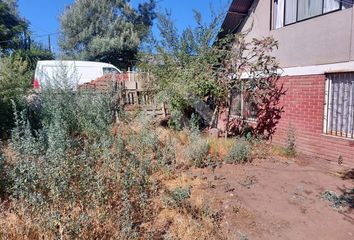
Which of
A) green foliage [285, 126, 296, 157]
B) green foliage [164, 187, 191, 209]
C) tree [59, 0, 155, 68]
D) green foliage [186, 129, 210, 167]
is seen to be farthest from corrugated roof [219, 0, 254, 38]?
tree [59, 0, 155, 68]

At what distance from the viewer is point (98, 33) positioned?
24734 mm

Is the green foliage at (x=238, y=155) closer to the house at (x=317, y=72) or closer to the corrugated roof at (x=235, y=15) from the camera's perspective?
the house at (x=317, y=72)

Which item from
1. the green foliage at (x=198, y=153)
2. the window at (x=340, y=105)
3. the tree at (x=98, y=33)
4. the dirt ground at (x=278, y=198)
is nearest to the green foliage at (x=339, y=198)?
the dirt ground at (x=278, y=198)

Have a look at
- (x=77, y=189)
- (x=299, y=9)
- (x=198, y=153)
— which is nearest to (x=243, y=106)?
(x=299, y=9)

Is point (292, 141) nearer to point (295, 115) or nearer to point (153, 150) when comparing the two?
point (295, 115)

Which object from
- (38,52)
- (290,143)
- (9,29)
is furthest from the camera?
(38,52)

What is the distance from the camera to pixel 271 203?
451cm

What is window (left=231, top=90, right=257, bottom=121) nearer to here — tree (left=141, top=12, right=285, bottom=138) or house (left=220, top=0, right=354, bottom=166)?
tree (left=141, top=12, right=285, bottom=138)

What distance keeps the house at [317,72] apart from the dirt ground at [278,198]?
0.71 meters

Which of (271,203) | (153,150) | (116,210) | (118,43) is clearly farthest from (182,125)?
(118,43)

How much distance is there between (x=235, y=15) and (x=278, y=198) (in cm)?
686

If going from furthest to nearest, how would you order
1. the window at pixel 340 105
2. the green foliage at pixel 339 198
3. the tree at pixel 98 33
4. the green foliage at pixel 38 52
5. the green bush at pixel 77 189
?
1. the green foliage at pixel 38 52
2. the tree at pixel 98 33
3. the window at pixel 340 105
4. the green foliage at pixel 339 198
5. the green bush at pixel 77 189

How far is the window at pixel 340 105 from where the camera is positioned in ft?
20.5

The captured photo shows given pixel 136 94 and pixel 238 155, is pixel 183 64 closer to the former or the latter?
pixel 136 94
